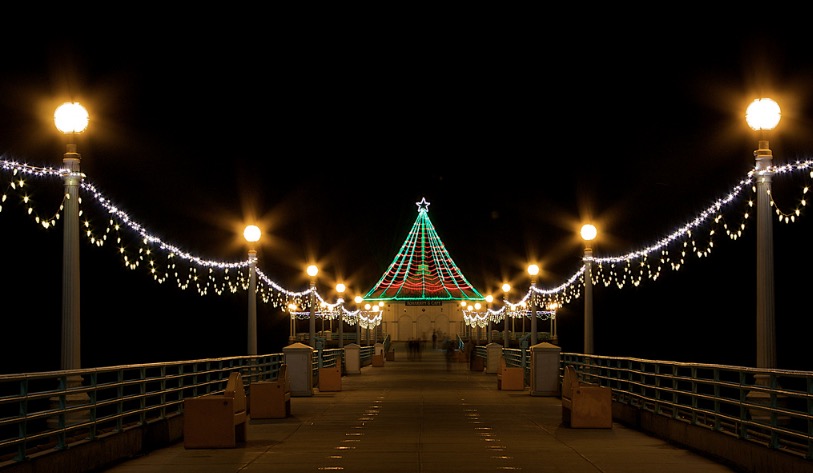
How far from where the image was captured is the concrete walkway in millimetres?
14266

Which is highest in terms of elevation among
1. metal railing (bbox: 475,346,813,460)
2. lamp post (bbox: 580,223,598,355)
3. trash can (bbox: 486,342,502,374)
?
lamp post (bbox: 580,223,598,355)

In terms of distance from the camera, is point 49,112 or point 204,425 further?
point 49,112

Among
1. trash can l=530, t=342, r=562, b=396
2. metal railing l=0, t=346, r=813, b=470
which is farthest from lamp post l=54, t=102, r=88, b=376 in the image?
trash can l=530, t=342, r=562, b=396

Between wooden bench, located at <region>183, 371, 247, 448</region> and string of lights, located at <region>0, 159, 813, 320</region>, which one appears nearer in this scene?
wooden bench, located at <region>183, 371, 247, 448</region>

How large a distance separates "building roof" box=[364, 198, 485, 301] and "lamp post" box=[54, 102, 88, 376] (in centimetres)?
8092

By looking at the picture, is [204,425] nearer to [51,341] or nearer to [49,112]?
[49,112]

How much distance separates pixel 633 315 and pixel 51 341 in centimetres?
A: 5367

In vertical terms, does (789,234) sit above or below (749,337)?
above

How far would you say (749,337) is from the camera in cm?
8212

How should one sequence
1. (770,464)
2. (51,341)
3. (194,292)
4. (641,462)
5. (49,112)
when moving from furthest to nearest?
(194,292) → (51,341) → (49,112) → (641,462) → (770,464)

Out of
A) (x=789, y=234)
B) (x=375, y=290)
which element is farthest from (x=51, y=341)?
(x=789, y=234)

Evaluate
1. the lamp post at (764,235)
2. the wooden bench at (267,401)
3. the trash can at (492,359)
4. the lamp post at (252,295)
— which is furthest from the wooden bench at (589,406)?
the trash can at (492,359)

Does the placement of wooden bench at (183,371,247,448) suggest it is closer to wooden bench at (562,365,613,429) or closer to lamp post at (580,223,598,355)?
wooden bench at (562,365,613,429)

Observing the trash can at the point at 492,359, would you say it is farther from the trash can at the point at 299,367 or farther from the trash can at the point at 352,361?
the trash can at the point at 299,367
